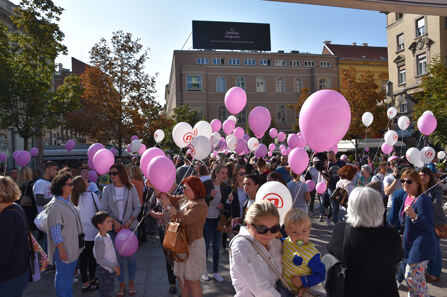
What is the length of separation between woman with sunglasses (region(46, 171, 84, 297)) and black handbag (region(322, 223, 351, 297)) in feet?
9.80

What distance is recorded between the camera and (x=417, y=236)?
3.95 metres

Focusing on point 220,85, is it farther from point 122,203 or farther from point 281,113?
point 122,203

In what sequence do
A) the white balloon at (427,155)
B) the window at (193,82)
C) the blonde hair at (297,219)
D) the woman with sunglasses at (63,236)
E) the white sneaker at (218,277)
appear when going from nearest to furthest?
the blonde hair at (297,219) < the woman with sunglasses at (63,236) < the white sneaker at (218,277) < the white balloon at (427,155) < the window at (193,82)

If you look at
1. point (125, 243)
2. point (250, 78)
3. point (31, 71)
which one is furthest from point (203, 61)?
point (125, 243)

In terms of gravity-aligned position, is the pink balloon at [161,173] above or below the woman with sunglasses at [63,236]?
above

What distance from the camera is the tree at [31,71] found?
1216 centimetres

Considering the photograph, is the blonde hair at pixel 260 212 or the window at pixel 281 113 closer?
the blonde hair at pixel 260 212

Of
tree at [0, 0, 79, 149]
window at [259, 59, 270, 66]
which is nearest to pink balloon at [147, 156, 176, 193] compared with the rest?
tree at [0, 0, 79, 149]

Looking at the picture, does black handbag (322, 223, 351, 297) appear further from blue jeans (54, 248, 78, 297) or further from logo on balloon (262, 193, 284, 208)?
blue jeans (54, 248, 78, 297)

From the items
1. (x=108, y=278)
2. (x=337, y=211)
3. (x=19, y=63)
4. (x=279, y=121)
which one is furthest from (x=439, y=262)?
(x=279, y=121)

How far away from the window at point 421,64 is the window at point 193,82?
2414cm

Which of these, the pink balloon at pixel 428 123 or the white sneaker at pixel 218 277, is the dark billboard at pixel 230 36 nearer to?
the pink balloon at pixel 428 123

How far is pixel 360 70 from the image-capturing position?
156ft

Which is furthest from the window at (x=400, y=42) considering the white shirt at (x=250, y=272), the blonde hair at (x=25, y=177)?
the white shirt at (x=250, y=272)
